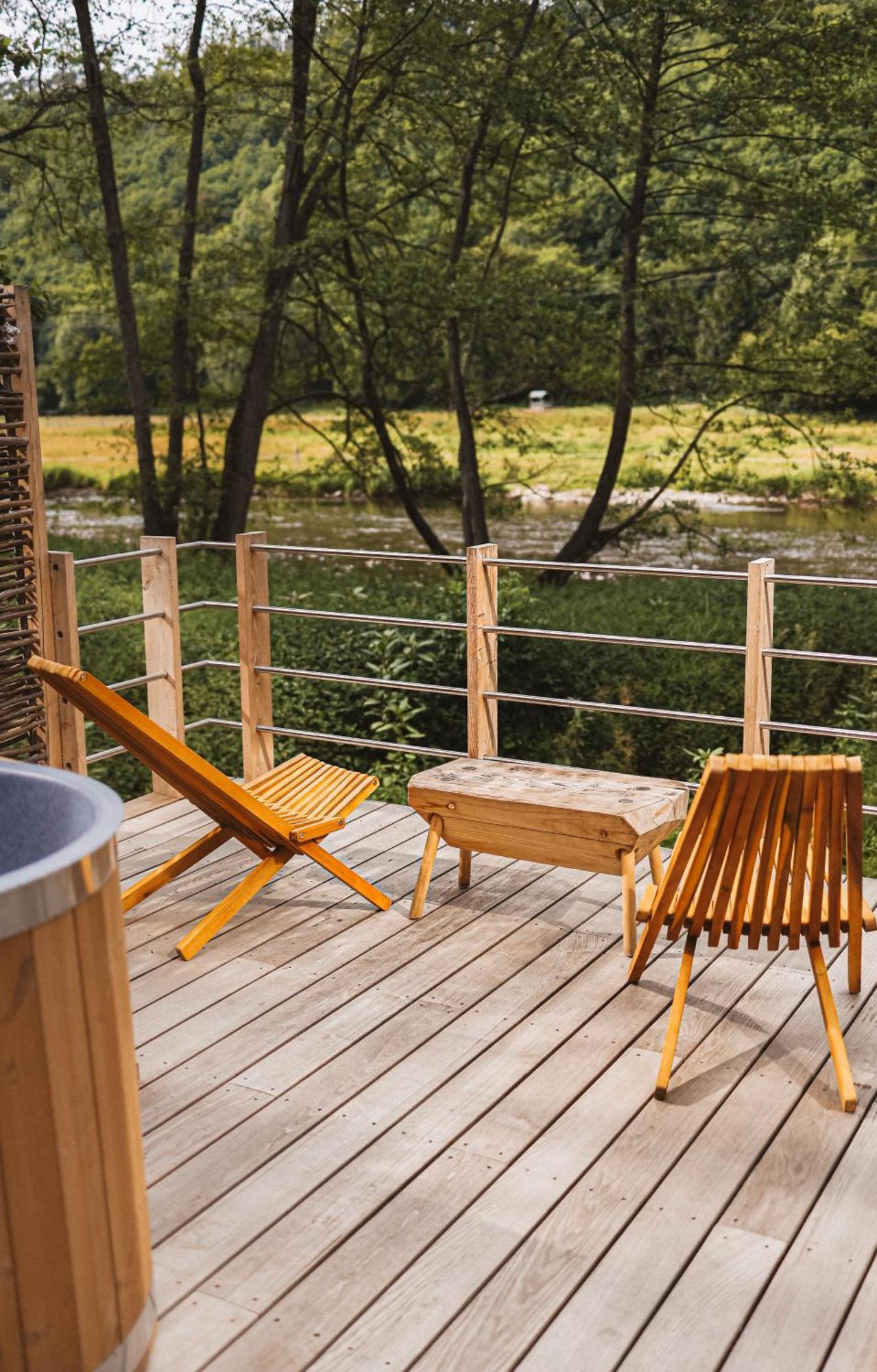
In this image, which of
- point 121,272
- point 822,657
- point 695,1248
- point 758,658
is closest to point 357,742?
point 758,658

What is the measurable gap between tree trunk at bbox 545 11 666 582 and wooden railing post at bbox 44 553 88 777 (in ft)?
30.7

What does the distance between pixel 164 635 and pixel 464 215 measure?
30.1 ft

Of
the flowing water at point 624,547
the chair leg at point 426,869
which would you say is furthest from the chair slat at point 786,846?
the flowing water at point 624,547

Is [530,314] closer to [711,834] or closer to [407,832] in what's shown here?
[407,832]

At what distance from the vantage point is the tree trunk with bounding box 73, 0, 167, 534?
42.5 ft

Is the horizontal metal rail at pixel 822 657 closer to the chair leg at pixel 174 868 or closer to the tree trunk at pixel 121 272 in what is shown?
the chair leg at pixel 174 868

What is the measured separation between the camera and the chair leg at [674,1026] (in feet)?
9.77

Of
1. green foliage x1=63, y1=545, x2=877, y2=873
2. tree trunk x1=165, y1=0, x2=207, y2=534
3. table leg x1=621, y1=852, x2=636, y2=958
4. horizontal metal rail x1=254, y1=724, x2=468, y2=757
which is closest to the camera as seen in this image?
table leg x1=621, y1=852, x2=636, y2=958

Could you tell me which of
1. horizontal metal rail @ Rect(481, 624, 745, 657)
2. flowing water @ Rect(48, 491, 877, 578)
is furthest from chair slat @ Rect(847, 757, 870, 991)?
flowing water @ Rect(48, 491, 877, 578)

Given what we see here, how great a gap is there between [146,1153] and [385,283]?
1090 cm

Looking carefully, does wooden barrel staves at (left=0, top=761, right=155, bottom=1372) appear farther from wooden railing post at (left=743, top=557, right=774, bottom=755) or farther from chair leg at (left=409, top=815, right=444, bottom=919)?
wooden railing post at (left=743, top=557, right=774, bottom=755)

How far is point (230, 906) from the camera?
390 centimetres

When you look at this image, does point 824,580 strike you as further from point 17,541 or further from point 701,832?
point 17,541

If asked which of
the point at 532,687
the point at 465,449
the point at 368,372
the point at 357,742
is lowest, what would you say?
the point at 532,687
